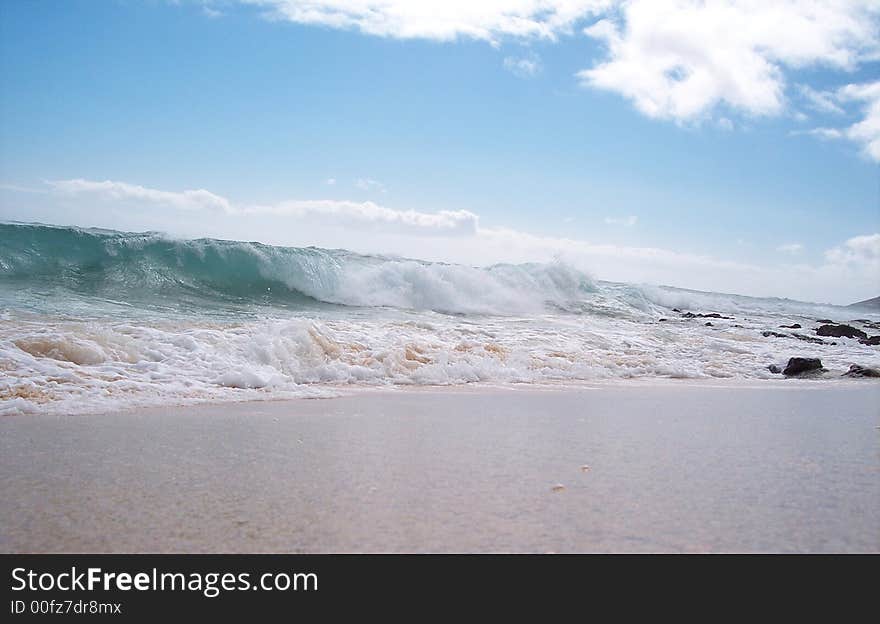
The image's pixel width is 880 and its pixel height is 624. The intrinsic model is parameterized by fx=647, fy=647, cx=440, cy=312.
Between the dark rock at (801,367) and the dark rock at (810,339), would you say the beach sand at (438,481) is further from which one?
the dark rock at (810,339)

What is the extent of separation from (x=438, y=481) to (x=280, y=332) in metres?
4.63

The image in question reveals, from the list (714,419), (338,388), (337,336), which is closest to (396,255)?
(337,336)

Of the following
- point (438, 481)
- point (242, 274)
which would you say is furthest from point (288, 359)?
point (242, 274)

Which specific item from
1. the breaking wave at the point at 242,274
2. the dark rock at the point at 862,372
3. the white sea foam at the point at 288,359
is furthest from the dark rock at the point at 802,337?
the breaking wave at the point at 242,274

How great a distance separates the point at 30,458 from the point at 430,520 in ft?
6.61

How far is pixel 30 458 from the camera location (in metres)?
2.93

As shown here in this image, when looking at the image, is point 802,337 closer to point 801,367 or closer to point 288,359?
point 801,367

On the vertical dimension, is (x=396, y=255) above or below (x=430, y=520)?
above

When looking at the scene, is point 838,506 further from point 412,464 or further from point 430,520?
point 412,464

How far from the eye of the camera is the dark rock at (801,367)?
8016 millimetres

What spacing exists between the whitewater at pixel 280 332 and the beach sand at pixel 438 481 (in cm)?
117

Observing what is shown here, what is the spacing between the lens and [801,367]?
Result: 26.5 ft

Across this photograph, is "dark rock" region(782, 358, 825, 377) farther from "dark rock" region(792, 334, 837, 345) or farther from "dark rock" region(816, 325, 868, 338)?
"dark rock" region(816, 325, 868, 338)
